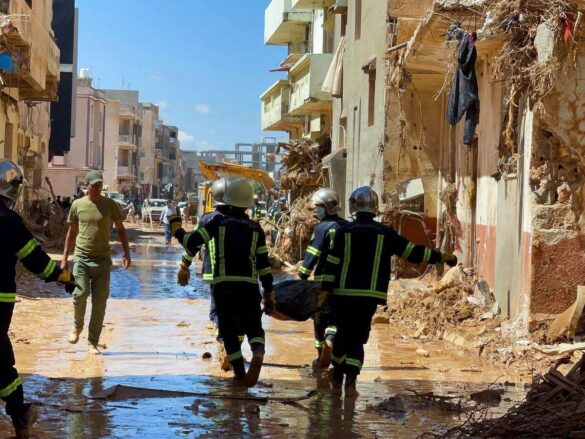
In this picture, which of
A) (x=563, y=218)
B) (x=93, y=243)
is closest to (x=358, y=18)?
(x=563, y=218)

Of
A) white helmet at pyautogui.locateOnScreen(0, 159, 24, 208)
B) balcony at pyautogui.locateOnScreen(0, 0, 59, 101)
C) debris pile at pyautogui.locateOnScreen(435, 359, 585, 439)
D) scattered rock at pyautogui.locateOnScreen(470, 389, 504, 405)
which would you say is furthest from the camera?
balcony at pyautogui.locateOnScreen(0, 0, 59, 101)

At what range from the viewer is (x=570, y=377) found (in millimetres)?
6293

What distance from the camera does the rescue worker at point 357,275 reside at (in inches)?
343

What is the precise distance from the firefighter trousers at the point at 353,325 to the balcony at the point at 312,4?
32700 mm

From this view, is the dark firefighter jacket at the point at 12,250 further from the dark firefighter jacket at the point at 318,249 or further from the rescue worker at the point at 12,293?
the dark firefighter jacket at the point at 318,249

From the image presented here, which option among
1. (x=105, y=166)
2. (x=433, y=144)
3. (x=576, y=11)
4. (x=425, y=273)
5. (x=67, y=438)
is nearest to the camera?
(x=67, y=438)

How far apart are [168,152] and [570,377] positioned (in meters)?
136

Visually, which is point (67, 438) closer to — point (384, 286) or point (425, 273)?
point (384, 286)

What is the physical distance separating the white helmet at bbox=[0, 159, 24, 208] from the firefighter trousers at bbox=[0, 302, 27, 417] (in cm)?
75

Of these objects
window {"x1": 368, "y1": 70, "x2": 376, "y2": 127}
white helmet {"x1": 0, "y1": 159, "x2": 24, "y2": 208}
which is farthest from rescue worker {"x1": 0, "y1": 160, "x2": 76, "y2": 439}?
window {"x1": 368, "y1": 70, "x2": 376, "y2": 127}

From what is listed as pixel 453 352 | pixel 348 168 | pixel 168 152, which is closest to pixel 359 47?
pixel 348 168

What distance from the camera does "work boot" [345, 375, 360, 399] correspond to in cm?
860

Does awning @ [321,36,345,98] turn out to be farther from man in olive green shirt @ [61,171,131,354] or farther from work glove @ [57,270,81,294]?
work glove @ [57,270,81,294]

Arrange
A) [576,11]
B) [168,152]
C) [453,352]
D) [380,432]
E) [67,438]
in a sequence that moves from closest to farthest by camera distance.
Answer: [67,438]
[380,432]
[576,11]
[453,352]
[168,152]
